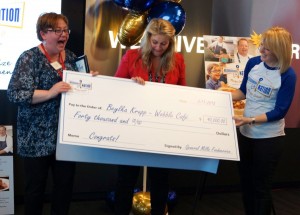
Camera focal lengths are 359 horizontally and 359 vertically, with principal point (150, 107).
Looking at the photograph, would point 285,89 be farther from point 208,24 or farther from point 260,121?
point 208,24

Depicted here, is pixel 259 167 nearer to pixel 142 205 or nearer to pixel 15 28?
pixel 142 205

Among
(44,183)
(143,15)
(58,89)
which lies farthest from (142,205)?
(143,15)

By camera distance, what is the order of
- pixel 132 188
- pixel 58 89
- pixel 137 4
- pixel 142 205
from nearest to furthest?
pixel 58 89 → pixel 132 188 → pixel 137 4 → pixel 142 205

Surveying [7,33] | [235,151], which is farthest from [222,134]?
[7,33]

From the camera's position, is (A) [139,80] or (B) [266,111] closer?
(A) [139,80]

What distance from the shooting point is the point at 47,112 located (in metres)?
2.07

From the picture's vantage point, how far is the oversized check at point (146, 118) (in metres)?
Answer: 2.02

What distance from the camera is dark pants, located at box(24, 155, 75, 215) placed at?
208 cm

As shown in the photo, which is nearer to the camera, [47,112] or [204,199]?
[47,112]

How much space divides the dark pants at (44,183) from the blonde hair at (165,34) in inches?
31.7

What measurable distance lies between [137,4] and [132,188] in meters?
1.35

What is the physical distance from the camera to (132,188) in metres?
2.27

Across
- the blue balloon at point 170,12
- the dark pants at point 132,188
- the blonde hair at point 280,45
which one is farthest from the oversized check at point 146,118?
the blue balloon at point 170,12

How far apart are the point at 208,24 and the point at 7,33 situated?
6.27 feet
